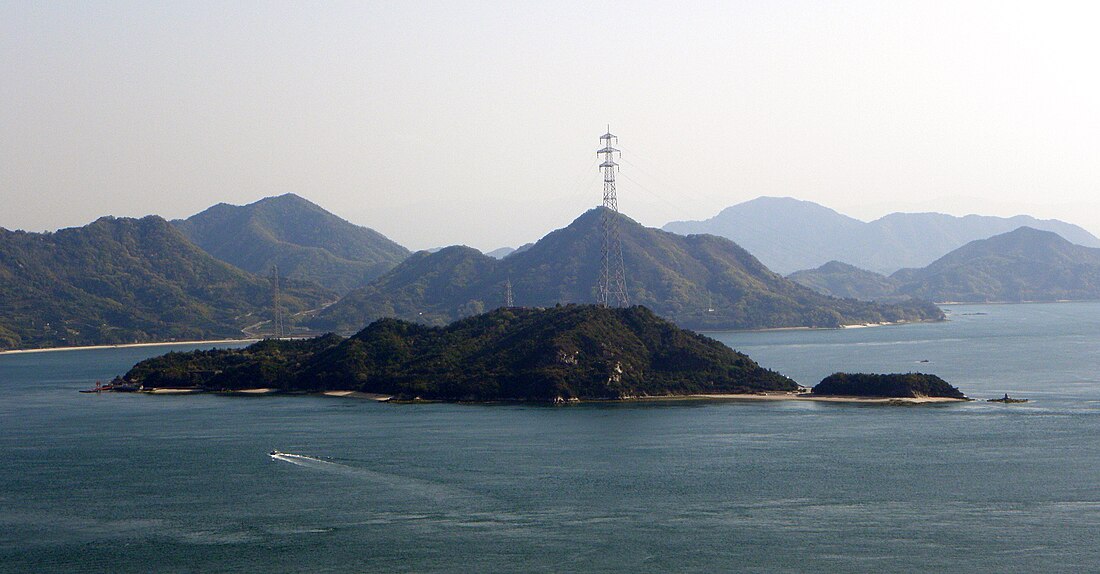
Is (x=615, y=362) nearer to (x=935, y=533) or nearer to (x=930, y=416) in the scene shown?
(x=930, y=416)

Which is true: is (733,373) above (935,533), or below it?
above

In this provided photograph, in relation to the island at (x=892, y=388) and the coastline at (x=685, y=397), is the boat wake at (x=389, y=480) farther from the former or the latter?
the island at (x=892, y=388)

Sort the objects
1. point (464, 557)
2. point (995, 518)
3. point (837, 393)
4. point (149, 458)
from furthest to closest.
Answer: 1. point (837, 393)
2. point (149, 458)
3. point (995, 518)
4. point (464, 557)

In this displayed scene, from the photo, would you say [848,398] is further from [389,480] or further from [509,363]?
[389,480]

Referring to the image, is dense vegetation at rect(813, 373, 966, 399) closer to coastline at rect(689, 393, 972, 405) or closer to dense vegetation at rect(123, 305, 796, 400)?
coastline at rect(689, 393, 972, 405)

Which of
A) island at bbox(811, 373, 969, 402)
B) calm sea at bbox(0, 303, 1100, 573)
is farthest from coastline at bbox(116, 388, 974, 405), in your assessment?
calm sea at bbox(0, 303, 1100, 573)

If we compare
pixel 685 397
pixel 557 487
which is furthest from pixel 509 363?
pixel 557 487

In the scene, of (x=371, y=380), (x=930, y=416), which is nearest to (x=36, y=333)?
(x=371, y=380)
